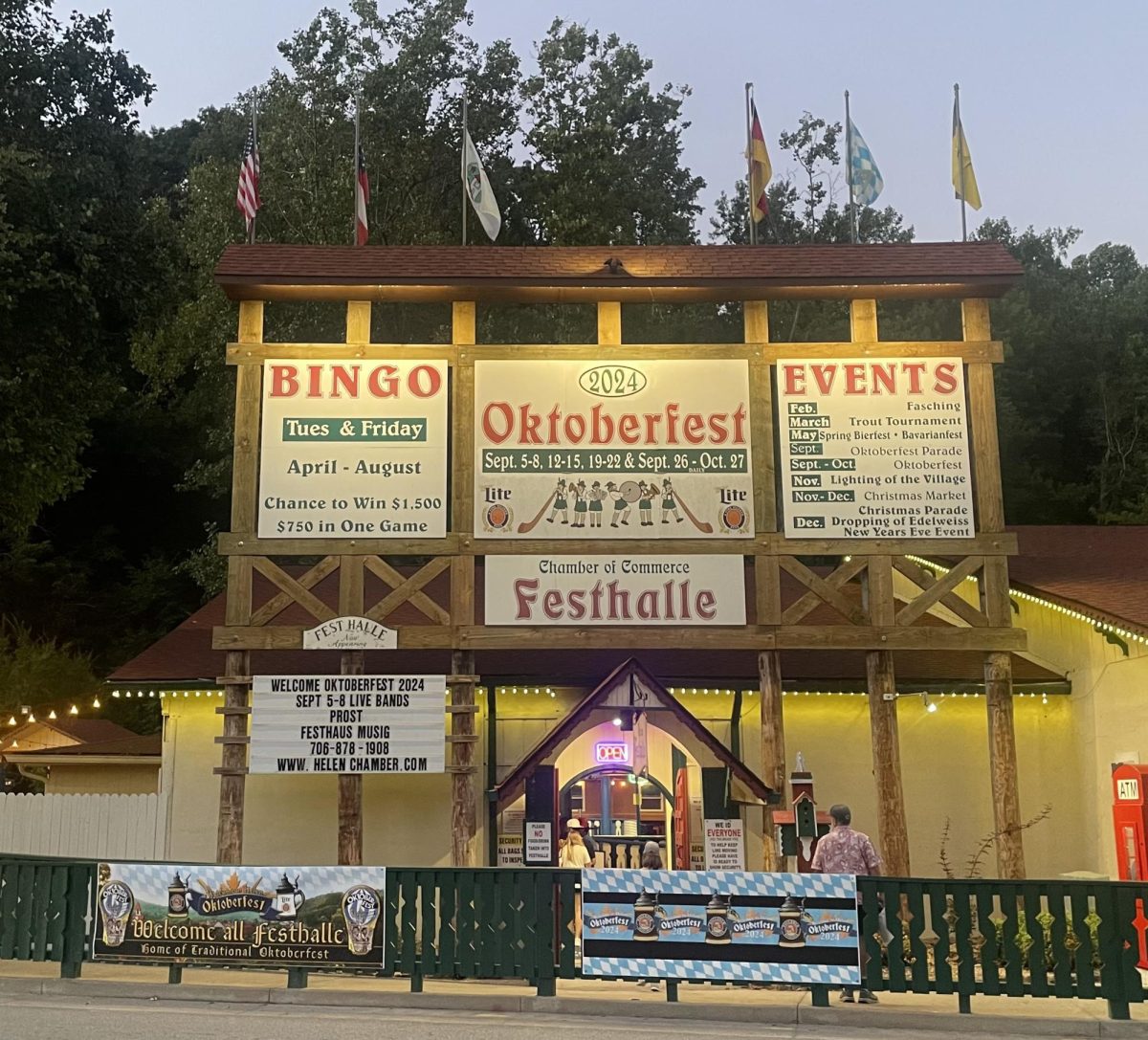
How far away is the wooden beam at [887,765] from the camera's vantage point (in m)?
13.6

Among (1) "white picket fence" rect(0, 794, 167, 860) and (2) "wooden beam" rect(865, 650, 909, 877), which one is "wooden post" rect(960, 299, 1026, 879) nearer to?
(2) "wooden beam" rect(865, 650, 909, 877)

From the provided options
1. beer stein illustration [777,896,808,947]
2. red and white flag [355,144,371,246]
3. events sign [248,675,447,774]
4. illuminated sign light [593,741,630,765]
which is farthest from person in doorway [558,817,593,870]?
red and white flag [355,144,371,246]

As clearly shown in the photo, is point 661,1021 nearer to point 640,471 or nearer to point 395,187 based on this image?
point 640,471

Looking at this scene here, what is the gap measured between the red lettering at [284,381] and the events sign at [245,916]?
223 inches

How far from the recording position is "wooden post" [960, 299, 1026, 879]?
13.7 m

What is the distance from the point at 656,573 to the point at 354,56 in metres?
25.0

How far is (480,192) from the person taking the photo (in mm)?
16125

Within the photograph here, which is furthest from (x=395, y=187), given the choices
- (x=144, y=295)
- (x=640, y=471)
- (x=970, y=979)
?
(x=970, y=979)

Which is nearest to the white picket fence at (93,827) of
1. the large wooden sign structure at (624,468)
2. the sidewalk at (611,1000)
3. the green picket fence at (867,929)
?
the large wooden sign structure at (624,468)

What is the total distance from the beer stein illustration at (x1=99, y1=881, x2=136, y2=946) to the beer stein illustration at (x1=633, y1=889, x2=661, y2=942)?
14.9 ft

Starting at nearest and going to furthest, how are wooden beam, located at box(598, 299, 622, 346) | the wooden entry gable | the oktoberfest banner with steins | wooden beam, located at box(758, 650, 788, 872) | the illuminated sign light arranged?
the oktoberfest banner with steins < the wooden entry gable < wooden beam, located at box(758, 650, 788, 872) < wooden beam, located at box(598, 299, 622, 346) < the illuminated sign light

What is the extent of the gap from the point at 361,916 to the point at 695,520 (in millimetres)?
5937

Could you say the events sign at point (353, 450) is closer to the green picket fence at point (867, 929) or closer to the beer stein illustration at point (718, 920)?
the green picket fence at point (867, 929)

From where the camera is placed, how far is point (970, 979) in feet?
33.5
